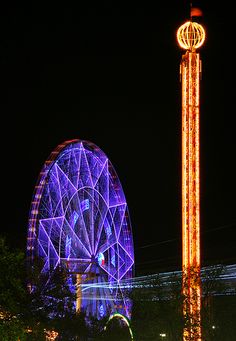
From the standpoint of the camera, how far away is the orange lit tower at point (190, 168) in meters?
33.9

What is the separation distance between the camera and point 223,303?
124 feet

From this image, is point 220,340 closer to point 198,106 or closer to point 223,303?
point 223,303

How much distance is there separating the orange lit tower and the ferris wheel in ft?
18.9

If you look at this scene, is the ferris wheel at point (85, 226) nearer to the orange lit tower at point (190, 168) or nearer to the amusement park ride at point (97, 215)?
the amusement park ride at point (97, 215)

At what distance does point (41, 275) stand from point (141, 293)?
31.5ft

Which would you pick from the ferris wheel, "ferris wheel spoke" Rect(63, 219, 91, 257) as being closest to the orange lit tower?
the ferris wheel

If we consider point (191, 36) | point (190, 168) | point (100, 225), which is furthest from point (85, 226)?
point (191, 36)

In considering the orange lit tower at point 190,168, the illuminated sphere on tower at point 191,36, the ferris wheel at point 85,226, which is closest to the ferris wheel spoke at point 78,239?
the ferris wheel at point 85,226

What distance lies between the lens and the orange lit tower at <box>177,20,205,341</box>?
33875mm

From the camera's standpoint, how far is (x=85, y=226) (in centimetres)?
4009

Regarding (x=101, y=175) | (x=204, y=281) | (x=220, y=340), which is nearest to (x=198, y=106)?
(x=101, y=175)

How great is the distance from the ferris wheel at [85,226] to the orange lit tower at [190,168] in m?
5.76

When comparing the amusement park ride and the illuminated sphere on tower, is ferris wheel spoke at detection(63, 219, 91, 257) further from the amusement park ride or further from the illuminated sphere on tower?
the illuminated sphere on tower

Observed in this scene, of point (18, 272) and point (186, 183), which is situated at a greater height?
point (186, 183)
